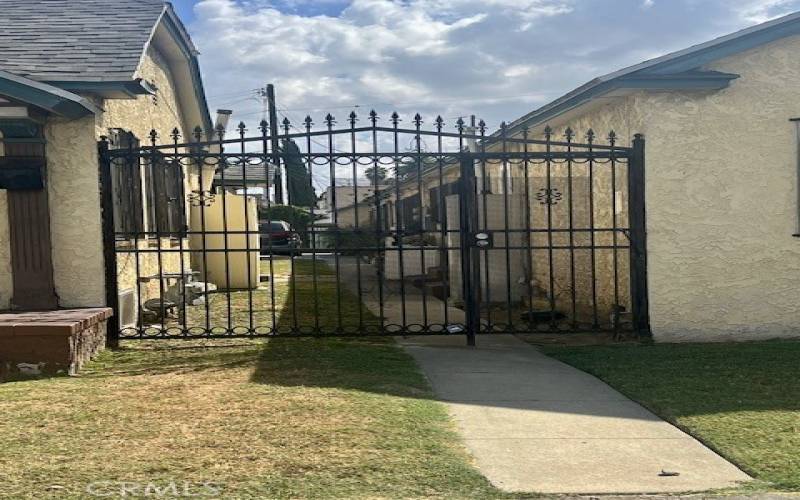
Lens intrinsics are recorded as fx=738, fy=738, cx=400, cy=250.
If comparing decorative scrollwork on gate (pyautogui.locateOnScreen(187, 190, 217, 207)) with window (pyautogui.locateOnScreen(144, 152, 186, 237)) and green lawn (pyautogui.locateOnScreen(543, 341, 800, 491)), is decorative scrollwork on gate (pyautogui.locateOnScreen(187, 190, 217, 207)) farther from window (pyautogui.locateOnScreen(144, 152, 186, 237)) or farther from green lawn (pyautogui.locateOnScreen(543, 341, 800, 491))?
green lawn (pyautogui.locateOnScreen(543, 341, 800, 491))

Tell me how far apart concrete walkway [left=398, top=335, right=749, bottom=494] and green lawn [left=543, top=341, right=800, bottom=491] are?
0.16m

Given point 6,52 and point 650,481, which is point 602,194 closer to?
point 650,481

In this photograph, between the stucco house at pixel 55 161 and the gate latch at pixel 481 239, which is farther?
the gate latch at pixel 481 239

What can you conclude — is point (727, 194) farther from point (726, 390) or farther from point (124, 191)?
point (124, 191)

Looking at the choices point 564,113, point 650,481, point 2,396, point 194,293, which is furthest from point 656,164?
point 194,293

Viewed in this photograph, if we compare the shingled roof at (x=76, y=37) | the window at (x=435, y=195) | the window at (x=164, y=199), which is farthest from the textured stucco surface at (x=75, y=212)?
the window at (x=435, y=195)

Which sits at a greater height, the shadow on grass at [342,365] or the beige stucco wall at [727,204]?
the beige stucco wall at [727,204]

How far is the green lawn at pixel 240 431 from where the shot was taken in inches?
156

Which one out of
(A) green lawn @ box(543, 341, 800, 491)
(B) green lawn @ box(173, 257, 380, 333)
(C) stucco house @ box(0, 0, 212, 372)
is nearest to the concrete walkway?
(A) green lawn @ box(543, 341, 800, 491)

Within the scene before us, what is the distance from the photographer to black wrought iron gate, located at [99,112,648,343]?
787 centimetres

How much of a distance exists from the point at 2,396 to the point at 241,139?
3288 millimetres

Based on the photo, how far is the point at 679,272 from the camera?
8219 millimetres

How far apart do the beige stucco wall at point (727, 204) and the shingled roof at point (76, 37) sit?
5.76 metres

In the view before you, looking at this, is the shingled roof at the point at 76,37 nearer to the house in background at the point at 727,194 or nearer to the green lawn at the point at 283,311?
the green lawn at the point at 283,311
